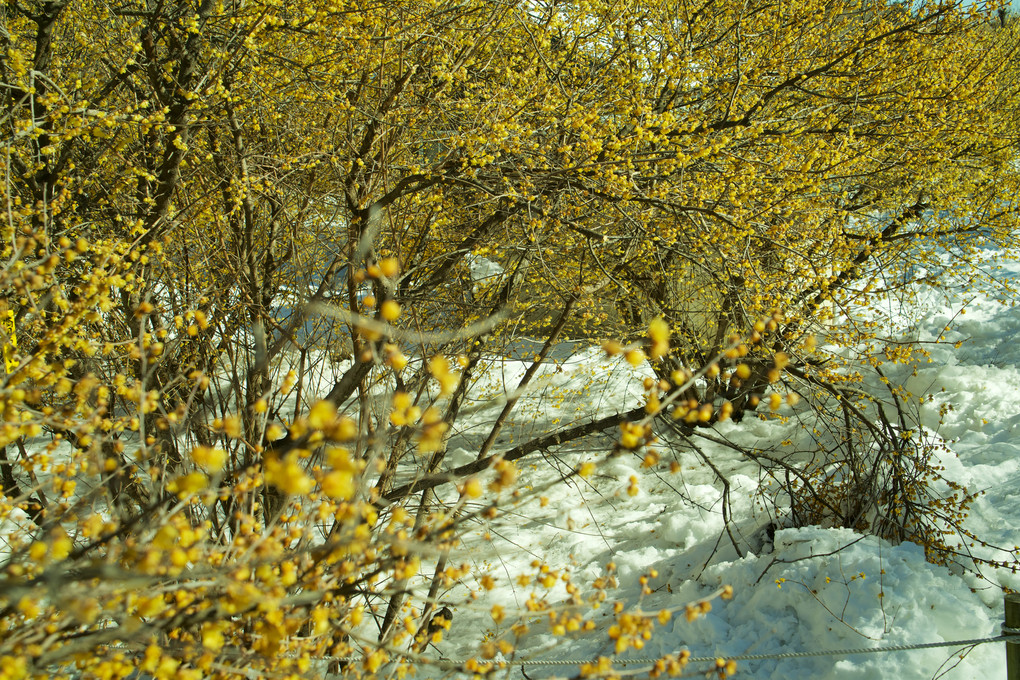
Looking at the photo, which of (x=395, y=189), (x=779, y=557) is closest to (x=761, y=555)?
(x=779, y=557)

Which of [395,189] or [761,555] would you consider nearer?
[395,189]

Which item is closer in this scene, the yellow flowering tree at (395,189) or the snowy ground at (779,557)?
the yellow flowering tree at (395,189)

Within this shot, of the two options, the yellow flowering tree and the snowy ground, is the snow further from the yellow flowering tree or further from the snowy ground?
the yellow flowering tree

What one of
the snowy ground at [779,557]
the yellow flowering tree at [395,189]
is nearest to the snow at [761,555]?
the snowy ground at [779,557]

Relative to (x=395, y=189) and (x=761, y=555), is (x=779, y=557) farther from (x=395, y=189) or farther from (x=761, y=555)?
(x=395, y=189)

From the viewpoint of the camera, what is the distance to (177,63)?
3.87 m

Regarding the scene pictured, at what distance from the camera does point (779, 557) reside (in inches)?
166

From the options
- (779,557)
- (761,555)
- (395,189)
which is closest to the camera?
(395,189)

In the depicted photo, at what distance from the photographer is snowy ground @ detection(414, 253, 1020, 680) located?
3.40 meters

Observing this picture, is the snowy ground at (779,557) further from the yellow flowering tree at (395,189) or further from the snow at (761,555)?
the yellow flowering tree at (395,189)

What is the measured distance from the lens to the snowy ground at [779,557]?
3.40m

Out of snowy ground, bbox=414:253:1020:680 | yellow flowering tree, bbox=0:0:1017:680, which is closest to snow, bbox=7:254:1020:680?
snowy ground, bbox=414:253:1020:680

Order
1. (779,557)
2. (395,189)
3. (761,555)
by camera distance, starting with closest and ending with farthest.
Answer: (395,189)
(779,557)
(761,555)

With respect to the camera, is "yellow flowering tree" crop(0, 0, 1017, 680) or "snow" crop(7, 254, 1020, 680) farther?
"snow" crop(7, 254, 1020, 680)
